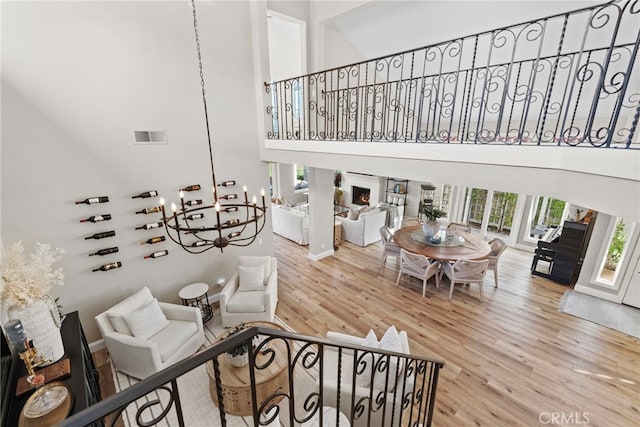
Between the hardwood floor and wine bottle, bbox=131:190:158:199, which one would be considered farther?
wine bottle, bbox=131:190:158:199

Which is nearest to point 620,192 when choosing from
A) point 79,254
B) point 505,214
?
point 79,254

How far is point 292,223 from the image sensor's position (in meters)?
8.02

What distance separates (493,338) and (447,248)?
1.85 metres

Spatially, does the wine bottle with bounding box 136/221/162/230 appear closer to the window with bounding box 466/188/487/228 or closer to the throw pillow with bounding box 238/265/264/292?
the throw pillow with bounding box 238/265/264/292

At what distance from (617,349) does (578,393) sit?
139cm

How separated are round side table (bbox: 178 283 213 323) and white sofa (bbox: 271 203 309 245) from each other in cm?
305

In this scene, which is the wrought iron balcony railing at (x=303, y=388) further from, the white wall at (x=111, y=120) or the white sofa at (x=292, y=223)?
the white sofa at (x=292, y=223)

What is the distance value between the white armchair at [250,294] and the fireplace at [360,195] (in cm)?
661

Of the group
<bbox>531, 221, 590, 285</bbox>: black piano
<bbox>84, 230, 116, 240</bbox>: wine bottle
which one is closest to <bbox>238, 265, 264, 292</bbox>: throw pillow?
<bbox>84, 230, 116, 240</bbox>: wine bottle

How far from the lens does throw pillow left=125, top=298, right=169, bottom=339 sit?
370 cm

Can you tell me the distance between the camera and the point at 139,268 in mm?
4488

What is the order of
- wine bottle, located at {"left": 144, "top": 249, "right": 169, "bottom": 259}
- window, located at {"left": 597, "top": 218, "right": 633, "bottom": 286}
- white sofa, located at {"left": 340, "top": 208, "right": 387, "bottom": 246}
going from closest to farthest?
wine bottle, located at {"left": 144, "top": 249, "right": 169, "bottom": 259}
window, located at {"left": 597, "top": 218, "right": 633, "bottom": 286}
white sofa, located at {"left": 340, "top": 208, "right": 387, "bottom": 246}

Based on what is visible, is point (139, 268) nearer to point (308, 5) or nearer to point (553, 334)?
point (308, 5)

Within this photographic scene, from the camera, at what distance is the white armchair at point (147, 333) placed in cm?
353
